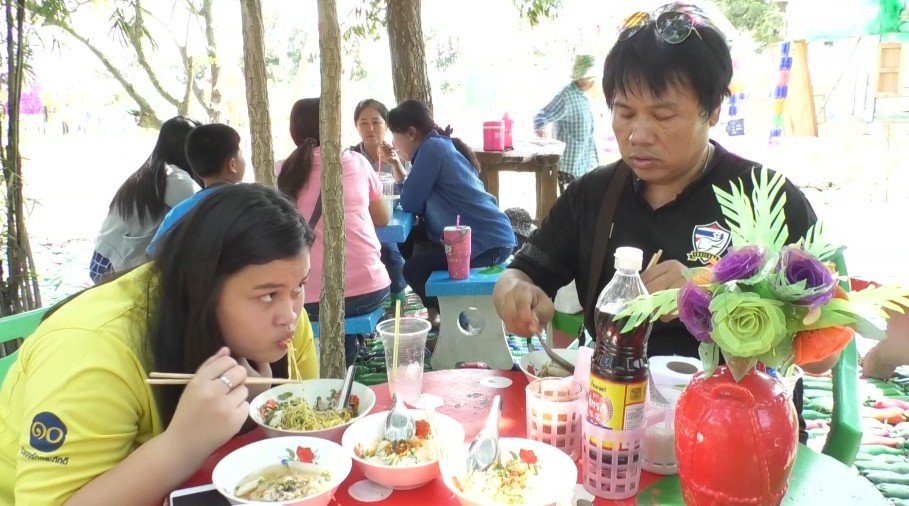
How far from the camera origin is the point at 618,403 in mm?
1062

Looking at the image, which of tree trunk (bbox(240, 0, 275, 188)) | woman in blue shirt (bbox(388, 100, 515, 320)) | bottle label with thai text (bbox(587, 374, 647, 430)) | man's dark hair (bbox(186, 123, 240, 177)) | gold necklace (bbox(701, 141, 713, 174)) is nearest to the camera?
bottle label with thai text (bbox(587, 374, 647, 430))

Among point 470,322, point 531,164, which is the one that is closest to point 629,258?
point 470,322

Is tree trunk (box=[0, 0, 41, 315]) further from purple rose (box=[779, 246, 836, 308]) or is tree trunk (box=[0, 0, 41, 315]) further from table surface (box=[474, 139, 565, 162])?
table surface (box=[474, 139, 565, 162])

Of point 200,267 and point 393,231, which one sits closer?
point 200,267

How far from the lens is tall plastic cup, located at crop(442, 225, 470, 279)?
3.56 metres

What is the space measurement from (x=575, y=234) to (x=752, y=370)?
115 cm

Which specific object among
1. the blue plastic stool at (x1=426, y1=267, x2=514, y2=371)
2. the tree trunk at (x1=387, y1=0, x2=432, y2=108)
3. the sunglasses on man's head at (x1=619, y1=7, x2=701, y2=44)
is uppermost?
the tree trunk at (x1=387, y1=0, x2=432, y2=108)

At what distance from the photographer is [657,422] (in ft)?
3.94

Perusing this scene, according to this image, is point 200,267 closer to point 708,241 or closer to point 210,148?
point 708,241

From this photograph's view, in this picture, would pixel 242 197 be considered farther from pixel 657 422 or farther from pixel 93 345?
pixel 657 422

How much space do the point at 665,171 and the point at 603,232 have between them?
0.85ft

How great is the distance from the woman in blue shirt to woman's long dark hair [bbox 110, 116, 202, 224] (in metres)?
1.45

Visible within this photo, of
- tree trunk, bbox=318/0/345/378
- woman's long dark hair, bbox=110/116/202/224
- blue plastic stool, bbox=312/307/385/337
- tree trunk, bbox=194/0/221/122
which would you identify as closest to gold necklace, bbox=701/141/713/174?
tree trunk, bbox=318/0/345/378

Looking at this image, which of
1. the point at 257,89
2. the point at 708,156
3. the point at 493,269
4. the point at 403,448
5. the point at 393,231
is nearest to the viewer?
the point at 403,448
